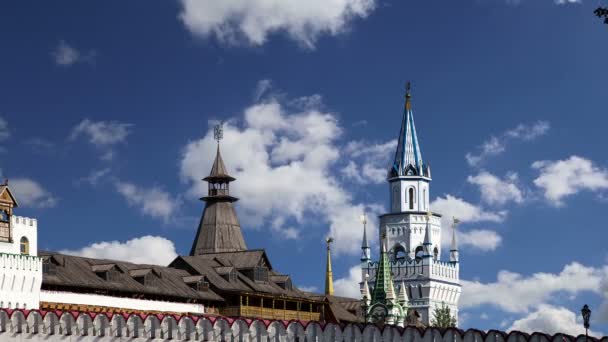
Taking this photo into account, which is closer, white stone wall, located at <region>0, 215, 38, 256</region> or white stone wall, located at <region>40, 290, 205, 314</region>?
white stone wall, located at <region>0, 215, 38, 256</region>

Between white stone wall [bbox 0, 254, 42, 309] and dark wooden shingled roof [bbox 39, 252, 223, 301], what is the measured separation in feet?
2.76

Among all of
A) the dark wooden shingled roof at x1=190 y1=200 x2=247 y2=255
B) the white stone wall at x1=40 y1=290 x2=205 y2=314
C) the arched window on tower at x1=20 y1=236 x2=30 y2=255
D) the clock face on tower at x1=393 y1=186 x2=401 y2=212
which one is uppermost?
the clock face on tower at x1=393 y1=186 x2=401 y2=212

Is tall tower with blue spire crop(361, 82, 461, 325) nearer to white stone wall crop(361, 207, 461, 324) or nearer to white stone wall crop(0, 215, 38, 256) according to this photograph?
white stone wall crop(361, 207, 461, 324)

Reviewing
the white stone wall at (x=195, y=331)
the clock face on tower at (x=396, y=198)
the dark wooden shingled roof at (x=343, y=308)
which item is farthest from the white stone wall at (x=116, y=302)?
the clock face on tower at (x=396, y=198)

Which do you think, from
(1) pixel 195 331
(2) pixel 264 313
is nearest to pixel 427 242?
(2) pixel 264 313

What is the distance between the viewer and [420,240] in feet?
446

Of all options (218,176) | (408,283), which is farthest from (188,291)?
(408,283)

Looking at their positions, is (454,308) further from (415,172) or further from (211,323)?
(211,323)

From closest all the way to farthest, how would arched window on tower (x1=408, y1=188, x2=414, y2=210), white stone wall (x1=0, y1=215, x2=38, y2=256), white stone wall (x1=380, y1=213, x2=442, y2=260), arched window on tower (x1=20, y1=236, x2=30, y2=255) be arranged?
white stone wall (x1=0, y1=215, x2=38, y2=256) → arched window on tower (x1=20, y1=236, x2=30, y2=255) → white stone wall (x1=380, y1=213, x2=442, y2=260) → arched window on tower (x1=408, y1=188, x2=414, y2=210)

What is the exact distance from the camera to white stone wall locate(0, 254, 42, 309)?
6084 cm

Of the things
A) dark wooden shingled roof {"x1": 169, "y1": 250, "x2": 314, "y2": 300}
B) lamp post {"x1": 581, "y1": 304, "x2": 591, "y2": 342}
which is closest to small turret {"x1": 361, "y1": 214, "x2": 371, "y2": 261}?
dark wooden shingled roof {"x1": 169, "y1": 250, "x2": 314, "y2": 300}

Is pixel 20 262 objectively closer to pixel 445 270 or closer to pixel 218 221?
pixel 218 221

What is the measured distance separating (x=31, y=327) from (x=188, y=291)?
27.4m

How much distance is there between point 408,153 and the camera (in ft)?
448
